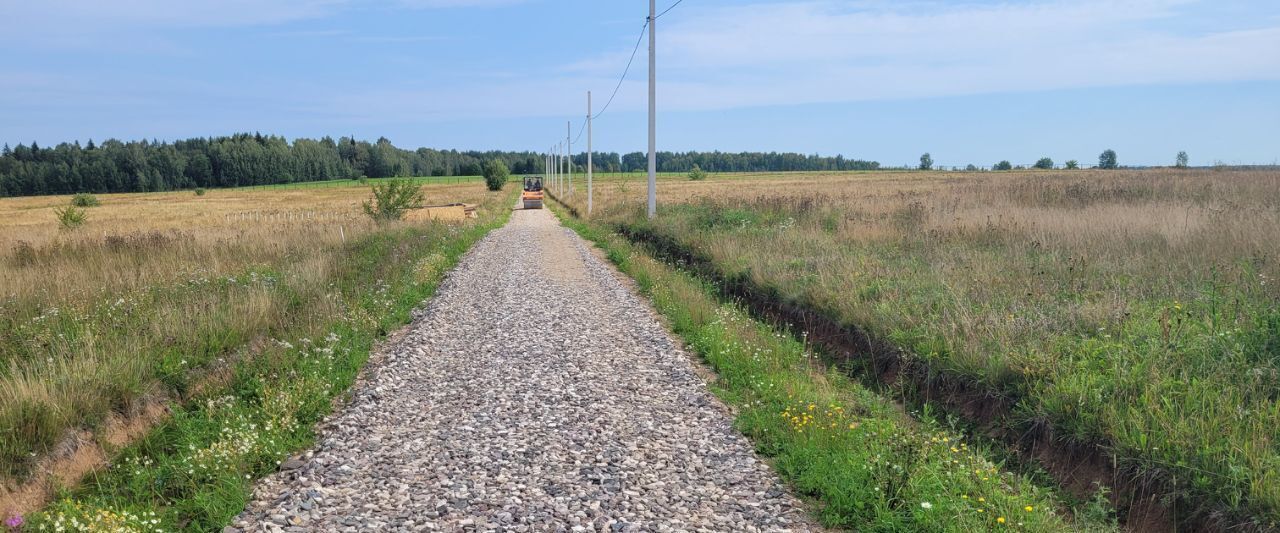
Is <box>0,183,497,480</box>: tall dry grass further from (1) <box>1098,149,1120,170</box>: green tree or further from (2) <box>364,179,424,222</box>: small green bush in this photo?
(1) <box>1098,149,1120,170</box>: green tree

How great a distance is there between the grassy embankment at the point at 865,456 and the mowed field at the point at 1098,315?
0.61 metres

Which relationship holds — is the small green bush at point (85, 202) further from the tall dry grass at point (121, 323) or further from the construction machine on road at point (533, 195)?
the tall dry grass at point (121, 323)

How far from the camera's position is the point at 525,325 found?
388 inches

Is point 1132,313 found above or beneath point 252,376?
above

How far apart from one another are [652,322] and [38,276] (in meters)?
10.6

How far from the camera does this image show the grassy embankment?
415cm

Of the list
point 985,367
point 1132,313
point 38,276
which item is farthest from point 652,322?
point 38,276

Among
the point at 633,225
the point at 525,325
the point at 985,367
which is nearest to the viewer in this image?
the point at 985,367

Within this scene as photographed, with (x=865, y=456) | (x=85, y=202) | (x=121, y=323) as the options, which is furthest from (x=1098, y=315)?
(x=85, y=202)

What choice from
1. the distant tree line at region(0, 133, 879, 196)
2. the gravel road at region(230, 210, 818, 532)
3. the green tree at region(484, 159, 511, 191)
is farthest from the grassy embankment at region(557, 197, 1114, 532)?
the green tree at region(484, 159, 511, 191)

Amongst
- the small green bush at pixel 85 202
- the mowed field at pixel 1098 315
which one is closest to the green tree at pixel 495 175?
the small green bush at pixel 85 202

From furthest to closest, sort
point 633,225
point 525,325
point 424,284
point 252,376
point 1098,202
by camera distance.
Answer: point 633,225 < point 1098,202 < point 424,284 < point 525,325 < point 252,376

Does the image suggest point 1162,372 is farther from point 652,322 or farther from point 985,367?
point 652,322

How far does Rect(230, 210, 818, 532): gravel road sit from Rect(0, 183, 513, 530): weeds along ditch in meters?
0.34
